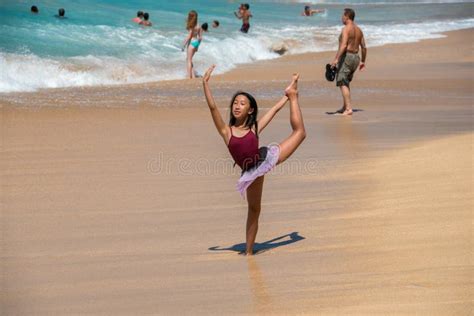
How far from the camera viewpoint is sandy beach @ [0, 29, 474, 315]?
475 cm

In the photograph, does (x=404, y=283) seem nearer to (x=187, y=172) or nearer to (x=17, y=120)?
(x=187, y=172)

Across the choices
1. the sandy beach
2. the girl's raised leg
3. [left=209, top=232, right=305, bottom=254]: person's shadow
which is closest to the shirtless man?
the sandy beach

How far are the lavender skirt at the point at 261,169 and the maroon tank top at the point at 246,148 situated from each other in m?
0.04

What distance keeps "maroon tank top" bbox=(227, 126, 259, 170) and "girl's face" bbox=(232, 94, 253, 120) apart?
0.36ft

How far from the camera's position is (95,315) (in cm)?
453

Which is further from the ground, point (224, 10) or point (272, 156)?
point (272, 156)

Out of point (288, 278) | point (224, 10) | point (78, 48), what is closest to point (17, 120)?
point (288, 278)

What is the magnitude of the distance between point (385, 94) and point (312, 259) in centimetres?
936

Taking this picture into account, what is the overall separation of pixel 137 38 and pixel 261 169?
19.0 metres

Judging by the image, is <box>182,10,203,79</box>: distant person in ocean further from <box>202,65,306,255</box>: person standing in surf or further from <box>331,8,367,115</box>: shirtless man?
<box>202,65,306,255</box>: person standing in surf

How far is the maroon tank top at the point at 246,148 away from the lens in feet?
18.7

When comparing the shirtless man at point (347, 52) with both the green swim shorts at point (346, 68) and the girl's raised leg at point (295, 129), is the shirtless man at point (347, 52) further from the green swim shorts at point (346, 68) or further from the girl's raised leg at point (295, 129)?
the girl's raised leg at point (295, 129)

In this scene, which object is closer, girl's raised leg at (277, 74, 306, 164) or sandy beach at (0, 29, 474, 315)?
sandy beach at (0, 29, 474, 315)

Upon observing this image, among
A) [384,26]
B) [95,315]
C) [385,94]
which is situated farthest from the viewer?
[384,26]
